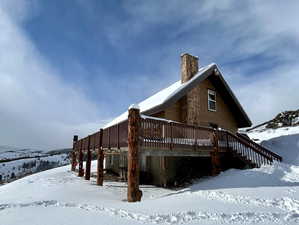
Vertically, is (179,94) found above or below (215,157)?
above

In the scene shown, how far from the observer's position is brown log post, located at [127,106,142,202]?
8312 mm

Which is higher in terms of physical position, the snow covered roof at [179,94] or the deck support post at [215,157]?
the snow covered roof at [179,94]

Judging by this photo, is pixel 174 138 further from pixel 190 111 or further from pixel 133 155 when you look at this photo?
pixel 190 111

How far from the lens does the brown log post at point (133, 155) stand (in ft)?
27.3

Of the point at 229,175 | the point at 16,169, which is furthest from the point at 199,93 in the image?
the point at 16,169

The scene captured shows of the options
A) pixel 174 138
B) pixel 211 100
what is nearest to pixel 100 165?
pixel 174 138

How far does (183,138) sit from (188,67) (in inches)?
276

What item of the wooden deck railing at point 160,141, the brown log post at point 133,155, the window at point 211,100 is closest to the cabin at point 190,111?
the window at point 211,100

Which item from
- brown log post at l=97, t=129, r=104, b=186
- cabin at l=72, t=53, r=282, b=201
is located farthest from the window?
brown log post at l=97, t=129, r=104, b=186

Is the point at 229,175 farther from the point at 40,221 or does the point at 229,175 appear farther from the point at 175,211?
the point at 40,221

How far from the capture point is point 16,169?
335 feet

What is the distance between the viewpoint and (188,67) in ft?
54.2

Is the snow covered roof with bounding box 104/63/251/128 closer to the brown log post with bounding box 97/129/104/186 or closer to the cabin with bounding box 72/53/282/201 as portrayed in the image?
the cabin with bounding box 72/53/282/201

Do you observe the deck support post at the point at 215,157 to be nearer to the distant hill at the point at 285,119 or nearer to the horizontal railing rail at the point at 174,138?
the horizontal railing rail at the point at 174,138
